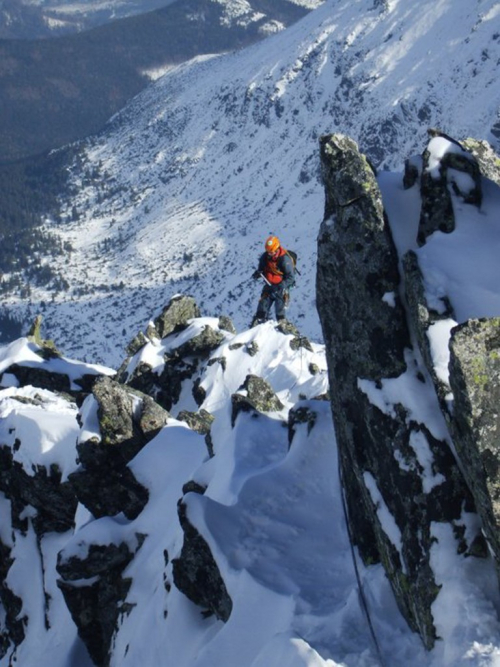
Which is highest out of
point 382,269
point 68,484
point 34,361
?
point 382,269

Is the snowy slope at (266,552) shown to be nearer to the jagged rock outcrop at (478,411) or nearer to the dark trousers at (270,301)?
the jagged rock outcrop at (478,411)

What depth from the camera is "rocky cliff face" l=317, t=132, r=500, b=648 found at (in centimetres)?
980

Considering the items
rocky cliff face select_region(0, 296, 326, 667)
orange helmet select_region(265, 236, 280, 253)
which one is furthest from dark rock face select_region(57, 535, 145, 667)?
orange helmet select_region(265, 236, 280, 253)

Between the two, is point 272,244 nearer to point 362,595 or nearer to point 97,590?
point 97,590

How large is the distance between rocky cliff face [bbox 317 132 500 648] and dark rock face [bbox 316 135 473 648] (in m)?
0.02

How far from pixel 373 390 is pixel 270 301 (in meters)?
17.9

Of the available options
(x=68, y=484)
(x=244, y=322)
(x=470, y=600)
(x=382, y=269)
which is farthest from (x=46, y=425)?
(x=244, y=322)

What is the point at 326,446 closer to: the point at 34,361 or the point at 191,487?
the point at 191,487

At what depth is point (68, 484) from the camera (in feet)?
73.8

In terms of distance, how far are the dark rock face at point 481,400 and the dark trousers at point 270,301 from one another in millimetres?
17596

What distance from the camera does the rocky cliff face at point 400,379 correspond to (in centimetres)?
980

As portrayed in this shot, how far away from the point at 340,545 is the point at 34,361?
90.6ft

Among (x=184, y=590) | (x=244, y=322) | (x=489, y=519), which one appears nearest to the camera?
(x=489, y=519)

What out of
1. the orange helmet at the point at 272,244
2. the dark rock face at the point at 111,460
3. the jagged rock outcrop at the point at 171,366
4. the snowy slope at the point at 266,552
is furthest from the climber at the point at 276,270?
the jagged rock outcrop at the point at 171,366
